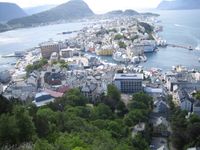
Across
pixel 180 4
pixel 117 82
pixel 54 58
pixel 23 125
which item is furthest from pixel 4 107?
pixel 180 4

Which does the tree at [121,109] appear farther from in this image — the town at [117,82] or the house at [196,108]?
the house at [196,108]

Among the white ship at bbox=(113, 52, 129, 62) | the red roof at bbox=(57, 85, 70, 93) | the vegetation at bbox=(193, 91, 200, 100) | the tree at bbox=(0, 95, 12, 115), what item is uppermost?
the tree at bbox=(0, 95, 12, 115)

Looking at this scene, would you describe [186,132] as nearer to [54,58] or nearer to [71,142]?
[71,142]

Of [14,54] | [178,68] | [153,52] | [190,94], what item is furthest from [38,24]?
[190,94]

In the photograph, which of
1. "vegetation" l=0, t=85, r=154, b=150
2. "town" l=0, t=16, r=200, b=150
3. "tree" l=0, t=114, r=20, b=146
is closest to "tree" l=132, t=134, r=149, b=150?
"vegetation" l=0, t=85, r=154, b=150

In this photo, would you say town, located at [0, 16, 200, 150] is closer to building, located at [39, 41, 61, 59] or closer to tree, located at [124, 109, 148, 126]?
building, located at [39, 41, 61, 59]

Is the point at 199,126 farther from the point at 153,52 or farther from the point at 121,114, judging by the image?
the point at 153,52
